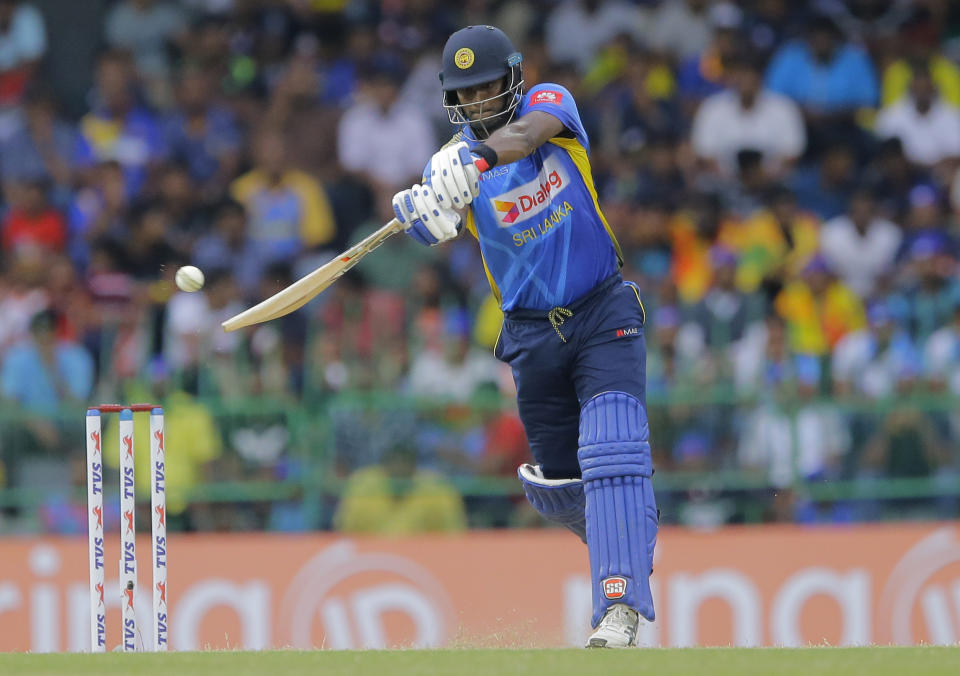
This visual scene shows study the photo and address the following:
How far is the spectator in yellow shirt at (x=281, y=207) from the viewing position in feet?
43.0

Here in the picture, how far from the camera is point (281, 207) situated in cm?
1322

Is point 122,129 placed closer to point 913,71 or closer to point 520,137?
point 913,71

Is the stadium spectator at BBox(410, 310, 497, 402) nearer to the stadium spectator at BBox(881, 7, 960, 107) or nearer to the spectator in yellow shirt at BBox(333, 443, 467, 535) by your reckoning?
the spectator in yellow shirt at BBox(333, 443, 467, 535)

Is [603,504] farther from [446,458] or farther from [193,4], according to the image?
[193,4]

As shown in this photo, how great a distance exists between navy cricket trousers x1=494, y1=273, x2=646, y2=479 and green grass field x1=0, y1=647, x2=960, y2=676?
1.23 meters

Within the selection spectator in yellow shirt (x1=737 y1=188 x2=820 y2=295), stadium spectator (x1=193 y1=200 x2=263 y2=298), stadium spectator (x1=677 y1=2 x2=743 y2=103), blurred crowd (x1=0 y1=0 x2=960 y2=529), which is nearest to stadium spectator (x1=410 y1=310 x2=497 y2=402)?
blurred crowd (x1=0 y1=0 x2=960 y2=529)

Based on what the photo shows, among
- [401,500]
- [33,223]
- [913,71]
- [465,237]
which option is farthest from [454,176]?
[913,71]

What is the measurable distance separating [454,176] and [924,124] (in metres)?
8.59

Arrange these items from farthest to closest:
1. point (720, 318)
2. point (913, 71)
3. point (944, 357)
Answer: point (913, 71)
point (720, 318)
point (944, 357)

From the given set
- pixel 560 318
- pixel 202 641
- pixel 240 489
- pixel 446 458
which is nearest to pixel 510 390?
pixel 446 458

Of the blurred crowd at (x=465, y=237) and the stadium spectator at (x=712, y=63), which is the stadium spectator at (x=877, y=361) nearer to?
the blurred crowd at (x=465, y=237)

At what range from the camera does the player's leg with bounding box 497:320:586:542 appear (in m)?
6.59

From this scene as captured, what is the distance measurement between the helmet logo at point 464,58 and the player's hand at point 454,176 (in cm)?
49

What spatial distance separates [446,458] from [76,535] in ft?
8.50
